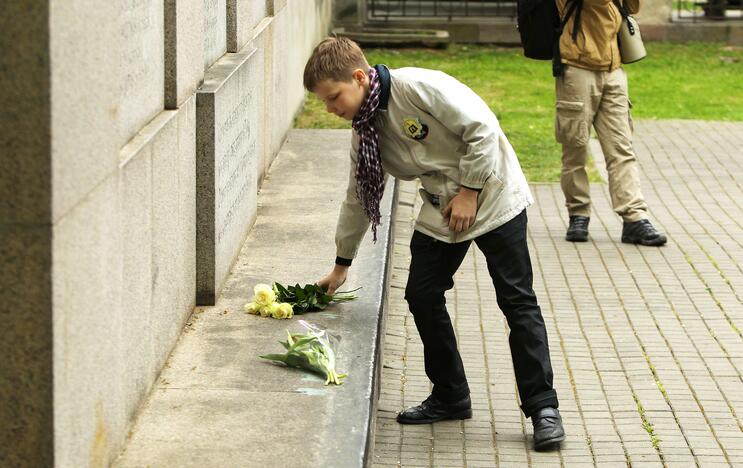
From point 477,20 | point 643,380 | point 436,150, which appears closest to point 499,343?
point 643,380

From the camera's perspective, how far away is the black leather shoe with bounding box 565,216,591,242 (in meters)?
8.27

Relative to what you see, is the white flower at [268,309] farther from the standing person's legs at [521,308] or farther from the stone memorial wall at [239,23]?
the stone memorial wall at [239,23]

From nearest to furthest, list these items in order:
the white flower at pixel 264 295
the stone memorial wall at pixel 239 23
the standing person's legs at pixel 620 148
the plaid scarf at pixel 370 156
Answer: the plaid scarf at pixel 370 156 < the white flower at pixel 264 295 < the stone memorial wall at pixel 239 23 < the standing person's legs at pixel 620 148

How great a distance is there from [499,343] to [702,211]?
326 cm

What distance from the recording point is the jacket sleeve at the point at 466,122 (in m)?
4.68

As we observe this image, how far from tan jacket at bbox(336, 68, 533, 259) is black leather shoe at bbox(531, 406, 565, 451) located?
0.75 metres

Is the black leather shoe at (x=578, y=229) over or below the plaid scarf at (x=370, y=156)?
below

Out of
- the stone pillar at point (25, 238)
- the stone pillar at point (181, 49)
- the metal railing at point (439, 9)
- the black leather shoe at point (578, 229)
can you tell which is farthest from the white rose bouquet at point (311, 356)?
the metal railing at point (439, 9)

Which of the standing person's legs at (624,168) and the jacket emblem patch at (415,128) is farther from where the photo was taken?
→ the standing person's legs at (624,168)

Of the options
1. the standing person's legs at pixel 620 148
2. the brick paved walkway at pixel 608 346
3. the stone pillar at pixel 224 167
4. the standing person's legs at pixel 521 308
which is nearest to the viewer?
the standing person's legs at pixel 521 308

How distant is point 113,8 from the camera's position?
3754 mm

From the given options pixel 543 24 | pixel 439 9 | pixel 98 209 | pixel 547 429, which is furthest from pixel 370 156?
pixel 439 9

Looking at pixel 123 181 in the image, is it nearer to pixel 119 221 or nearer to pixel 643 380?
pixel 119 221

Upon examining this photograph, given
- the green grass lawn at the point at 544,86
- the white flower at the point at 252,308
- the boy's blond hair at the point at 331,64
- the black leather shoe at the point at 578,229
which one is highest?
the boy's blond hair at the point at 331,64
